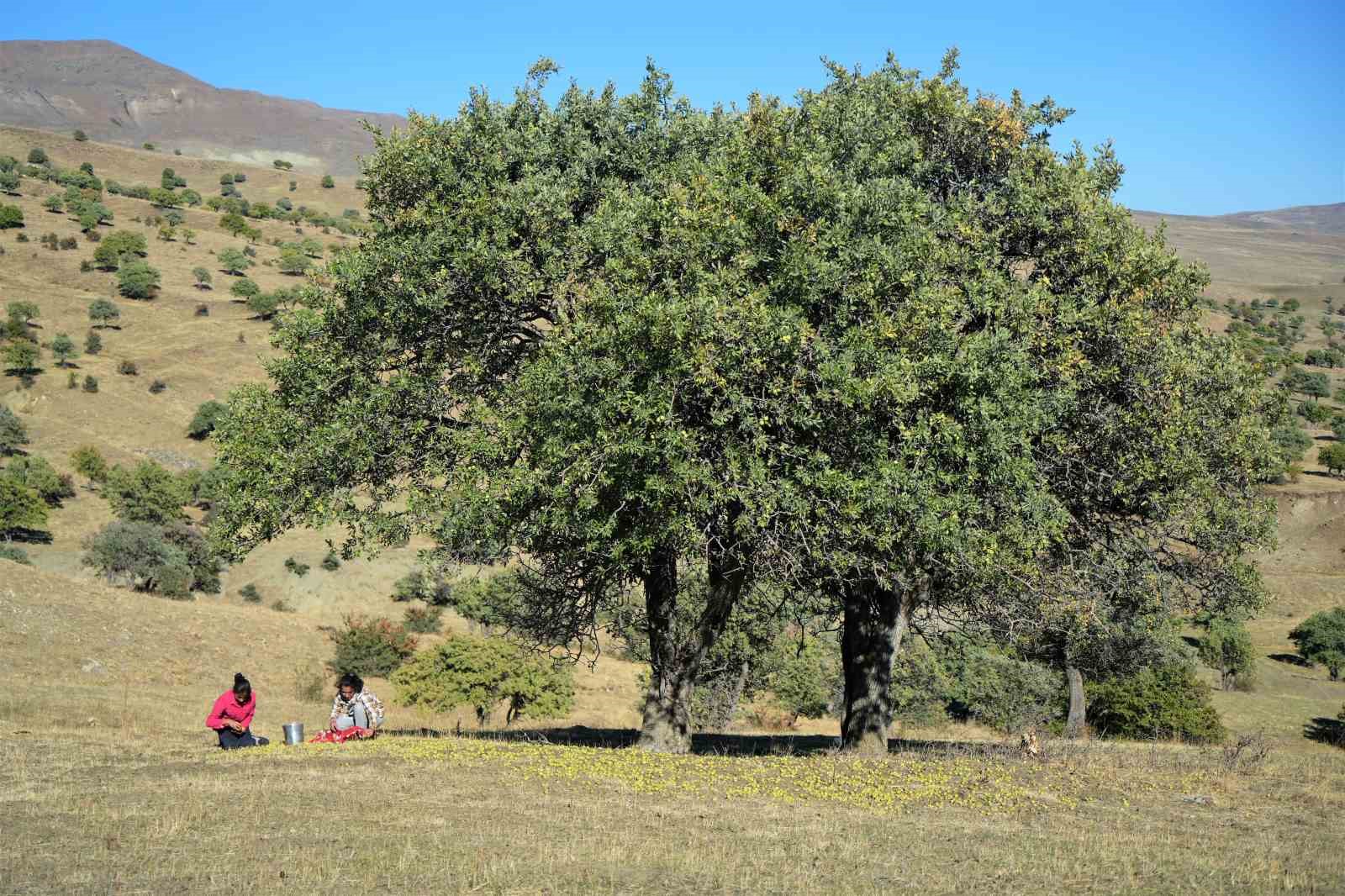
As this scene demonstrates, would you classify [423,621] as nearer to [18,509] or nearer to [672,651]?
[18,509]

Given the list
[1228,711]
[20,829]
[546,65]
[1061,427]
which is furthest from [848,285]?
[1228,711]

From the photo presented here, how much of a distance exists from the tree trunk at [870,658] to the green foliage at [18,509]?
45339mm

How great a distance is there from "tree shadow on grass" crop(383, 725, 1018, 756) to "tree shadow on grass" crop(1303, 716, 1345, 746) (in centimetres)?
1434

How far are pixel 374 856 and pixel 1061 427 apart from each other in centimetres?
1240

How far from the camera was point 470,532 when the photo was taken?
15625 mm

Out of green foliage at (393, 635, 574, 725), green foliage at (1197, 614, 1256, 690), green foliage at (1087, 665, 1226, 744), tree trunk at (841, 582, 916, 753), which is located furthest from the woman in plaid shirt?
green foliage at (1197, 614, 1256, 690)

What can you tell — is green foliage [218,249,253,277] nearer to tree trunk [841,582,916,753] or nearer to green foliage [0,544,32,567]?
green foliage [0,544,32,567]

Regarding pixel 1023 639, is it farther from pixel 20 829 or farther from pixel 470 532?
pixel 20 829

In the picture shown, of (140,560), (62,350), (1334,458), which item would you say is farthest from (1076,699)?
(62,350)

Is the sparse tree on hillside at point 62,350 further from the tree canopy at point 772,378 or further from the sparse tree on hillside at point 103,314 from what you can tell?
the tree canopy at point 772,378

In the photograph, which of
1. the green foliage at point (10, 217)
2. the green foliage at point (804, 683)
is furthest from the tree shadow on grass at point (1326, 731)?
the green foliage at point (10, 217)

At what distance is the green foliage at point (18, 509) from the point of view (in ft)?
169

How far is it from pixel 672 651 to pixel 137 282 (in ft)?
271

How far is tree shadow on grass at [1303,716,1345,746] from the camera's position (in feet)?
106
